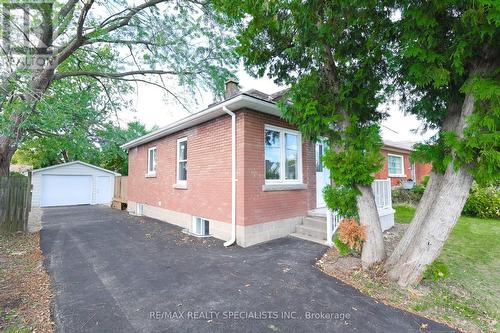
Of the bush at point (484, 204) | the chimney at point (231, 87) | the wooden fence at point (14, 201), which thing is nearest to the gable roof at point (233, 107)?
the chimney at point (231, 87)

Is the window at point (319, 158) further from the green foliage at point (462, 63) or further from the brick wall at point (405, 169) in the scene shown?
the brick wall at point (405, 169)

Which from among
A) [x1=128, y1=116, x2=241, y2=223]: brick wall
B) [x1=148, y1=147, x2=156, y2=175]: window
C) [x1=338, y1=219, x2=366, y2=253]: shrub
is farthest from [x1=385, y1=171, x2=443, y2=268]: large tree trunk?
[x1=148, y1=147, x2=156, y2=175]: window

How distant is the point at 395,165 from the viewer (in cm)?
1519

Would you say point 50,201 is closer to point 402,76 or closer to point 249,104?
point 249,104

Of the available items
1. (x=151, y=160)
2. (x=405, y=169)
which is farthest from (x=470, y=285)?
(x=405, y=169)

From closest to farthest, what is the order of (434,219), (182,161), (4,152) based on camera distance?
(434,219) → (4,152) → (182,161)

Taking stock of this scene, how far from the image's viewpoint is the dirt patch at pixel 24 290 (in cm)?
294

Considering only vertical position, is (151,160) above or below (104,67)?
below

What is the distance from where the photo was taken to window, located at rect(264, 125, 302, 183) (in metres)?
6.92

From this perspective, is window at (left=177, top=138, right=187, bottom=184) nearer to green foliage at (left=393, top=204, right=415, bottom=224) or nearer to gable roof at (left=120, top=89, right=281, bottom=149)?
gable roof at (left=120, top=89, right=281, bottom=149)

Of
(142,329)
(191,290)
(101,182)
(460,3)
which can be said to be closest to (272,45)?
(460,3)

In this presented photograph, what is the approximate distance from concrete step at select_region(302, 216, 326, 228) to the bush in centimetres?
822

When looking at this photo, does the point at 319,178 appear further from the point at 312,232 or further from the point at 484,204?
the point at 484,204

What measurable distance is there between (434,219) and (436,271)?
792mm
